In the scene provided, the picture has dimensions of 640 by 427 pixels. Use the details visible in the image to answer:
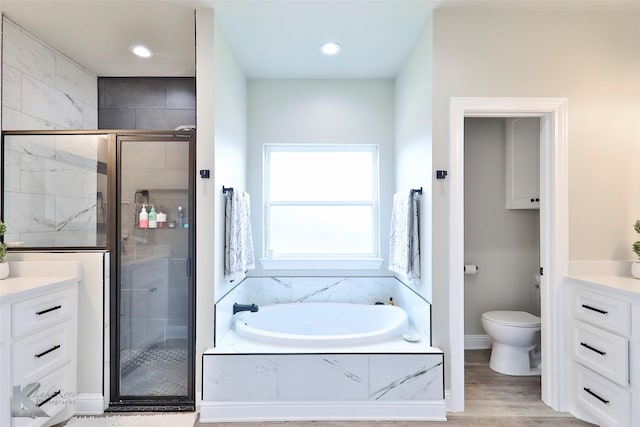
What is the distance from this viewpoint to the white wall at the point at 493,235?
3238mm

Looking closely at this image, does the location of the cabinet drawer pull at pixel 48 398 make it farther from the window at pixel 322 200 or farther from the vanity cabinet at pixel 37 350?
the window at pixel 322 200

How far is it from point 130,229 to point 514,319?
2.97 metres

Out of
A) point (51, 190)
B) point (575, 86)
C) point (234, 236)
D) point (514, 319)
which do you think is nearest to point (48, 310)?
point (51, 190)

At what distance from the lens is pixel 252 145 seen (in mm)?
3162

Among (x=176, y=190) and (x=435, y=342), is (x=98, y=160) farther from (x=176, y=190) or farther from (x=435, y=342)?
(x=435, y=342)

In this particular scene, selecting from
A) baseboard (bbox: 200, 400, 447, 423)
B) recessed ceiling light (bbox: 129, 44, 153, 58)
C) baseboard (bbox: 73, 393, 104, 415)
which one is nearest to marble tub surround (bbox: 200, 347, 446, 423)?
baseboard (bbox: 200, 400, 447, 423)

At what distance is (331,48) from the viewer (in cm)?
260

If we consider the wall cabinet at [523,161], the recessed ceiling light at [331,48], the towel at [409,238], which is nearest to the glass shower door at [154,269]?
the recessed ceiling light at [331,48]

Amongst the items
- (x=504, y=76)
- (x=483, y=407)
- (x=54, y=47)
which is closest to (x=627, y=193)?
(x=504, y=76)

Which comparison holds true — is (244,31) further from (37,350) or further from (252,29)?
(37,350)

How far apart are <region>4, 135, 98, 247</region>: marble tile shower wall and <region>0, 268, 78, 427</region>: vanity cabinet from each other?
0.33 meters

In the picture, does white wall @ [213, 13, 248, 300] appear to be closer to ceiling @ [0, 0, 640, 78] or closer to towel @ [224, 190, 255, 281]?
towel @ [224, 190, 255, 281]

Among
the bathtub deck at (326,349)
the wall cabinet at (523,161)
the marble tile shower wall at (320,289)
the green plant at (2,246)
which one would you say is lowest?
the bathtub deck at (326,349)

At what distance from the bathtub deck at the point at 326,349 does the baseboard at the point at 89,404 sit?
767 mm
